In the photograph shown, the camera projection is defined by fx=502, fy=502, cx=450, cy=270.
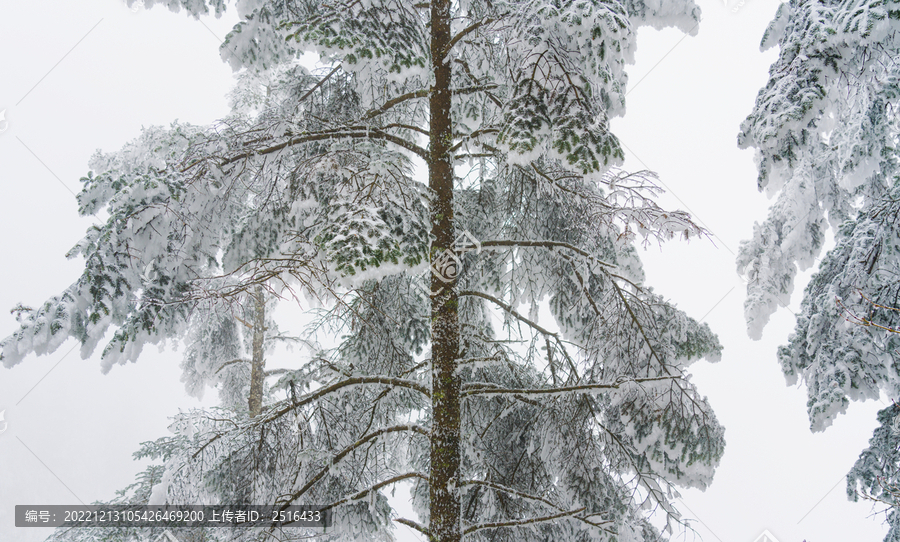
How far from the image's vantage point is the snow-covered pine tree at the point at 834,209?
249 centimetres

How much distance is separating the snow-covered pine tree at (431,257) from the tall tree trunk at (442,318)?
0.01 meters

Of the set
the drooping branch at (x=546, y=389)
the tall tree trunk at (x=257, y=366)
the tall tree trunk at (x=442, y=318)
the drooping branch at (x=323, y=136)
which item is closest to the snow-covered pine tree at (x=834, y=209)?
the drooping branch at (x=546, y=389)

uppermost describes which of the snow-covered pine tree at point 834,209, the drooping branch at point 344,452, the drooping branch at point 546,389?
the snow-covered pine tree at point 834,209

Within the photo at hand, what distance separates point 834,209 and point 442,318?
812 centimetres

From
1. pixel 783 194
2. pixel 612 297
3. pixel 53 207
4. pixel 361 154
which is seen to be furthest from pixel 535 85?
pixel 53 207

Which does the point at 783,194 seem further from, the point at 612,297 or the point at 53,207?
the point at 53,207

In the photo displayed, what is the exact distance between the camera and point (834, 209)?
820 cm

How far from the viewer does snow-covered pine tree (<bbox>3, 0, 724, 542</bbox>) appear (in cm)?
258

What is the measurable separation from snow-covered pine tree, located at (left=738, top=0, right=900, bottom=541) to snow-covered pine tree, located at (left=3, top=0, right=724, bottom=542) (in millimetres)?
748

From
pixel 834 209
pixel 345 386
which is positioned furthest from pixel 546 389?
pixel 834 209

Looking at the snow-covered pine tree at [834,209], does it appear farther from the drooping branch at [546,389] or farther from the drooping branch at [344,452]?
the drooping branch at [344,452]

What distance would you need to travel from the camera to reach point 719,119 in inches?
4284

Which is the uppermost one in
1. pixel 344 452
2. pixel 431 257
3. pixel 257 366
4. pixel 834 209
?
pixel 834 209

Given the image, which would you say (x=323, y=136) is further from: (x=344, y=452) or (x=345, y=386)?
(x=344, y=452)
